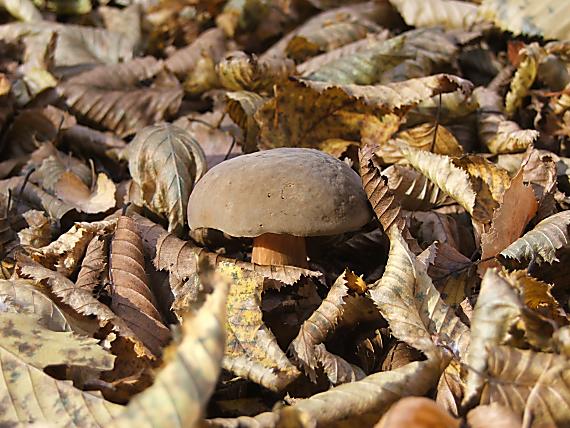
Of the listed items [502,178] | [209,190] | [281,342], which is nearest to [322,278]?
[281,342]

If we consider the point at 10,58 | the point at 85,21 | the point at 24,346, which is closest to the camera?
the point at 24,346

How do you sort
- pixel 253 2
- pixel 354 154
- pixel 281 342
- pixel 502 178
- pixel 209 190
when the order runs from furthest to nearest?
pixel 253 2 < pixel 354 154 < pixel 502 178 < pixel 209 190 < pixel 281 342

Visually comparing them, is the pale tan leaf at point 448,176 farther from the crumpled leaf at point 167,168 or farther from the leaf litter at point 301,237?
the crumpled leaf at point 167,168

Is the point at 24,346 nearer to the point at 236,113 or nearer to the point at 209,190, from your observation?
the point at 209,190

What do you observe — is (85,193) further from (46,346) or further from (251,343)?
(251,343)

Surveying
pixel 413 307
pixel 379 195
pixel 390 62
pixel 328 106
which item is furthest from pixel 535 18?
pixel 413 307
